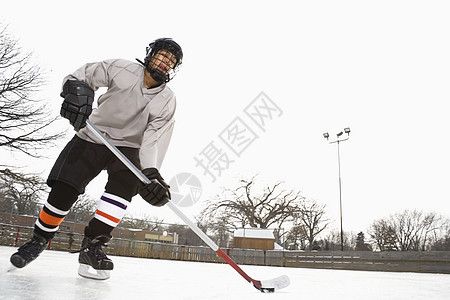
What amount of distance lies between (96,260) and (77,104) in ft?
3.05

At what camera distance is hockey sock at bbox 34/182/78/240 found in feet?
6.20

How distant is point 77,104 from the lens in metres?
1.80

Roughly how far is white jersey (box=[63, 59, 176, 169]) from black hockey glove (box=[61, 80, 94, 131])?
261mm

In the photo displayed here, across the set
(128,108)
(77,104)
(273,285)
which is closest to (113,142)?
(128,108)

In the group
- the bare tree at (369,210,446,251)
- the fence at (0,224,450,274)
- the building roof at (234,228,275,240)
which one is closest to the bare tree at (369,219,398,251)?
the bare tree at (369,210,446,251)

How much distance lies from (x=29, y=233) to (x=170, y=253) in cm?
543

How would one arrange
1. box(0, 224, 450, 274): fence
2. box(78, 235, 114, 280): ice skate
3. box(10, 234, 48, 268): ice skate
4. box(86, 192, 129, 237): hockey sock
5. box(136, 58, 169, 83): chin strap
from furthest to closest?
box(0, 224, 450, 274): fence
box(136, 58, 169, 83): chin strap
box(86, 192, 129, 237): hockey sock
box(78, 235, 114, 280): ice skate
box(10, 234, 48, 268): ice skate

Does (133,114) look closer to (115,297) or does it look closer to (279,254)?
(115,297)

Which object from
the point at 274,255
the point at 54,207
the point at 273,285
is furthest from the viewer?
the point at 274,255

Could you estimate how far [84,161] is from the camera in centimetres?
195

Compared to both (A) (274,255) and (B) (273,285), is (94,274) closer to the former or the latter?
(B) (273,285)

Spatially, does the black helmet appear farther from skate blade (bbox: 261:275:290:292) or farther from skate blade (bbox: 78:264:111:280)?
skate blade (bbox: 261:275:290:292)

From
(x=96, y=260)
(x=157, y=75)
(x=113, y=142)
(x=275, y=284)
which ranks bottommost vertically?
(x=275, y=284)

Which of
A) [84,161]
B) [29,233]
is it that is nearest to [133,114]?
[84,161]
